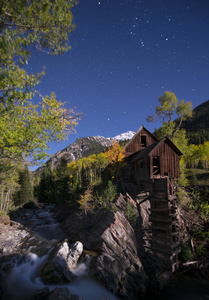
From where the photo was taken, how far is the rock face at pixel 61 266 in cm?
1046

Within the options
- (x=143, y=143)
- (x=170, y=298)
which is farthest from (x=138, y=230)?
(x=143, y=143)

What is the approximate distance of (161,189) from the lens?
53.4 ft

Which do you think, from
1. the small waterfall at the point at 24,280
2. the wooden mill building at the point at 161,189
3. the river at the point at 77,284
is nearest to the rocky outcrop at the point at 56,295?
the river at the point at 77,284

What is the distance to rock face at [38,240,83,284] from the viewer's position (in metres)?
10.5

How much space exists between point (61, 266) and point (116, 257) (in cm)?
441

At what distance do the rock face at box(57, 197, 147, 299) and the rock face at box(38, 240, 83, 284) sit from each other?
1467 millimetres

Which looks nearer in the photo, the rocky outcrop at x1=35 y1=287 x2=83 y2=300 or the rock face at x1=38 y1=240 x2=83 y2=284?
the rocky outcrop at x1=35 y1=287 x2=83 y2=300

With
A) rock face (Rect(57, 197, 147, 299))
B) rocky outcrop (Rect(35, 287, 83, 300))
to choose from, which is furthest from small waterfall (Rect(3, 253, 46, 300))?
rock face (Rect(57, 197, 147, 299))

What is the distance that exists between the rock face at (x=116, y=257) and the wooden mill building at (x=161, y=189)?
3.48 meters

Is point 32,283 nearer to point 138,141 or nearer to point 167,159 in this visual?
point 167,159

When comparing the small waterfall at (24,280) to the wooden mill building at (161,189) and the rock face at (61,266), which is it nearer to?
the rock face at (61,266)

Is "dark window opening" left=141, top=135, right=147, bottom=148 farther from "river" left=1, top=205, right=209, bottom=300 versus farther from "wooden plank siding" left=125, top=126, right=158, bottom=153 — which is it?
"river" left=1, top=205, right=209, bottom=300

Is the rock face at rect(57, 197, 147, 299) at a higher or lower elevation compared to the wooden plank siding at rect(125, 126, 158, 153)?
lower

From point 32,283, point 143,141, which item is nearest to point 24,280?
point 32,283
